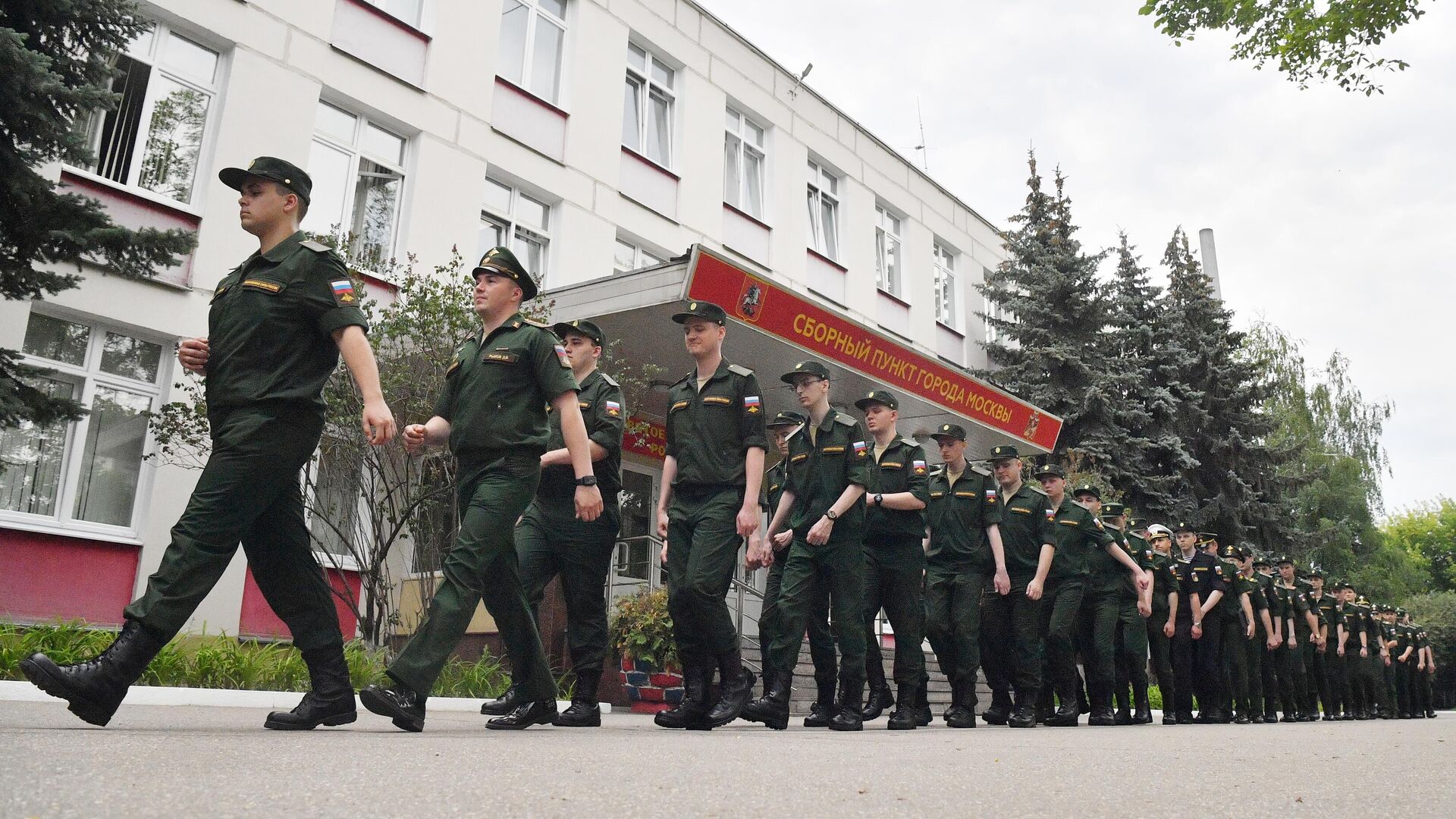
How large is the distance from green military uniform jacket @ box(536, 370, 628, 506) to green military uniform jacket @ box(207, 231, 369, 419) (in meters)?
1.81

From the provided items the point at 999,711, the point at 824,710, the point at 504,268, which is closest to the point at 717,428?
the point at 504,268

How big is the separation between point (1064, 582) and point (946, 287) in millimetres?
16304

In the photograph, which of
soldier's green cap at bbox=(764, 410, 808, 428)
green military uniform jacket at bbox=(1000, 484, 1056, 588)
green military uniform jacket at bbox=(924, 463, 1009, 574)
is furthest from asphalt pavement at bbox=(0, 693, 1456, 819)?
green military uniform jacket at bbox=(1000, 484, 1056, 588)

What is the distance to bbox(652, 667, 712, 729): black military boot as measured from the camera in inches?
237

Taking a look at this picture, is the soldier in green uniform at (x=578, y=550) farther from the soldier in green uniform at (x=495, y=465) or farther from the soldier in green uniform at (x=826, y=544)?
the soldier in green uniform at (x=826, y=544)

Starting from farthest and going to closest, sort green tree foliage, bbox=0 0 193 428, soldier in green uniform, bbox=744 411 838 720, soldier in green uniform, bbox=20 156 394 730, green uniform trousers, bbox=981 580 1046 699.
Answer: green uniform trousers, bbox=981 580 1046 699 → green tree foliage, bbox=0 0 193 428 → soldier in green uniform, bbox=744 411 838 720 → soldier in green uniform, bbox=20 156 394 730

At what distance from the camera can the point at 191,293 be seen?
38.4 ft

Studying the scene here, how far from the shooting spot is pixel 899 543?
7488 millimetres

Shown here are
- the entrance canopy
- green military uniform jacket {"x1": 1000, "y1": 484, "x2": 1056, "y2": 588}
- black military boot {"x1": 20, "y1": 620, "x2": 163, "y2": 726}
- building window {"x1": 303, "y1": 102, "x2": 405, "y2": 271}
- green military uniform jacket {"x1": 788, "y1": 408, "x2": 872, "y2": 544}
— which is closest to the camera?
black military boot {"x1": 20, "y1": 620, "x2": 163, "y2": 726}

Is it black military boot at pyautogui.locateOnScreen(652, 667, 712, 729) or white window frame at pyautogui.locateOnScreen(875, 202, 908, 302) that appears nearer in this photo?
black military boot at pyautogui.locateOnScreen(652, 667, 712, 729)

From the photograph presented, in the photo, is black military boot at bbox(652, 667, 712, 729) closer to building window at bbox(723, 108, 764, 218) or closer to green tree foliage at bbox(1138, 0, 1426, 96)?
green tree foliage at bbox(1138, 0, 1426, 96)

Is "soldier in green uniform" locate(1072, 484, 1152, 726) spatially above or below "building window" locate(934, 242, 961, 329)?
below

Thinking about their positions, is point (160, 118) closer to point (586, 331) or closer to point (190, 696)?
point (190, 696)

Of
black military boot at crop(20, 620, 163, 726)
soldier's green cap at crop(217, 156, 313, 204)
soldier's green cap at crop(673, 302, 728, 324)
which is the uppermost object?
soldier's green cap at crop(673, 302, 728, 324)
